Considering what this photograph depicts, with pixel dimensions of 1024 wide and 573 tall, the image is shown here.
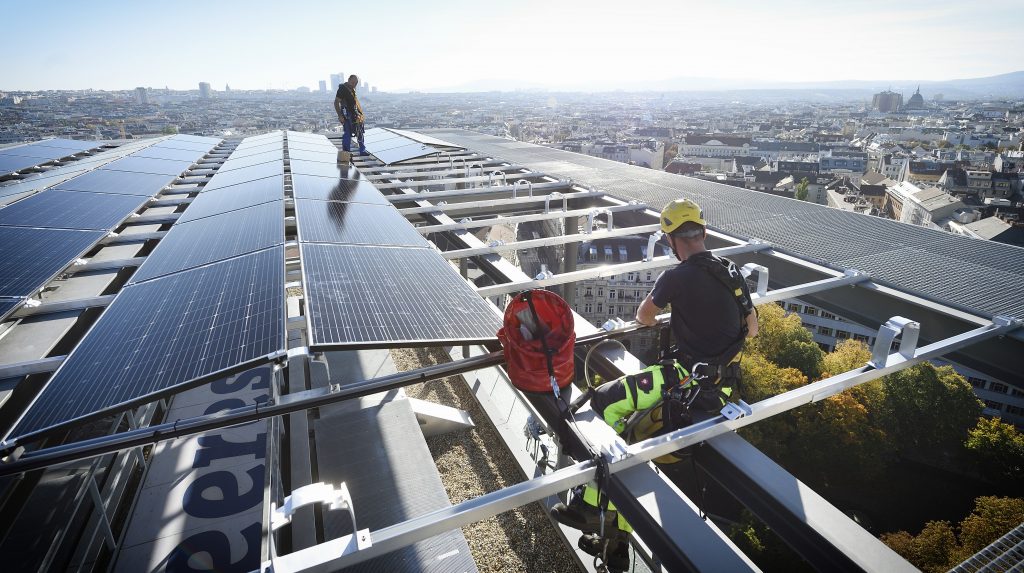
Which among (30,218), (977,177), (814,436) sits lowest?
(814,436)

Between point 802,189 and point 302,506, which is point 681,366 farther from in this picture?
point 802,189

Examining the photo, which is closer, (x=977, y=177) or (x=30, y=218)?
(x=30, y=218)

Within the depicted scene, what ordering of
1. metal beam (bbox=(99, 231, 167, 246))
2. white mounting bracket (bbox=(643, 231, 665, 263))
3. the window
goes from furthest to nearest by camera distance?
the window < metal beam (bbox=(99, 231, 167, 246)) < white mounting bracket (bbox=(643, 231, 665, 263))

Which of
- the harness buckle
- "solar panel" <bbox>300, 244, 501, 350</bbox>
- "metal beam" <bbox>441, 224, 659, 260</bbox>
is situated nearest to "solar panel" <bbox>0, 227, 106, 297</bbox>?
"solar panel" <bbox>300, 244, 501, 350</bbox>

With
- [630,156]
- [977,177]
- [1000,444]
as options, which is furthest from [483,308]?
[630,156]

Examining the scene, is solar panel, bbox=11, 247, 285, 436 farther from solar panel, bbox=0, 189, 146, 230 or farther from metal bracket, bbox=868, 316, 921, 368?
metal bracket, bbox=868, 316, 921, 368

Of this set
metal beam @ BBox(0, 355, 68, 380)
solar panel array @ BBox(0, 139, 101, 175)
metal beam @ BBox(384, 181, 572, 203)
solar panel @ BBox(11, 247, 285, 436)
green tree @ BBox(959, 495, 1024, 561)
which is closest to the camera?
solar panel @ BBox(11, 247, 285, 436)

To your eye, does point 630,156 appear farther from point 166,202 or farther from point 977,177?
point 166,202

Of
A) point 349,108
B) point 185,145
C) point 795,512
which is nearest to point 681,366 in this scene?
point 795,512
